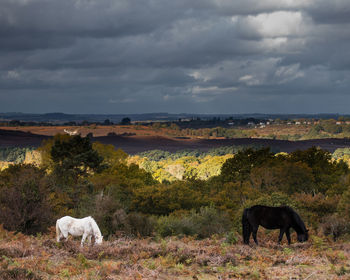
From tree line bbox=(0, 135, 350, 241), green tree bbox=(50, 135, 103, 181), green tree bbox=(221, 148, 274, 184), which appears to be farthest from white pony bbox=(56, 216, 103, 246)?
green tree bbox=(50, 135, 103, 181)

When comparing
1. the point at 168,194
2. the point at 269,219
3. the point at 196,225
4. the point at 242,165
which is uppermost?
the point at 269,219

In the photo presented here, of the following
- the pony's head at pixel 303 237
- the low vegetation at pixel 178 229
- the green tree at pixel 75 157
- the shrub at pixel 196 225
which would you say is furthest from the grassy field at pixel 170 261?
the green tree at pixel 75 157

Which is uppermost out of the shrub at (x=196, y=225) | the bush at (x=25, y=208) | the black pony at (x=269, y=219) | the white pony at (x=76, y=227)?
the black pony at (x=269, y=219)

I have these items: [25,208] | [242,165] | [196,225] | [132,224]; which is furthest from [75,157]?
[25,208]

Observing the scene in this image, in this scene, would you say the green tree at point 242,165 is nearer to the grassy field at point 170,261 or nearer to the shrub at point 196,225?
the shrub at point 196,225

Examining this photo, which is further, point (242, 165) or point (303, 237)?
point (242, 165)

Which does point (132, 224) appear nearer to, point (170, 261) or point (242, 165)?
point (170, 261)

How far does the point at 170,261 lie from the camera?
1202cm

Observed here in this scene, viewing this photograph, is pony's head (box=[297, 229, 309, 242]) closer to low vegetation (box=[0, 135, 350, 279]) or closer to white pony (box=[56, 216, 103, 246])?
low vegetation (box=[0, 135, 350, 279])

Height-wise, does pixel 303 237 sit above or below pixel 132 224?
above

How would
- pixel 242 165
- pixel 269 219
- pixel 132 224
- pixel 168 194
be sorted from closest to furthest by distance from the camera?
pixel 269 219 → pixel 132 224 → pixel 168 194 → pixel 242 165

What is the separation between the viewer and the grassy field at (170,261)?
10.7 m

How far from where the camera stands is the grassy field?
10.7m

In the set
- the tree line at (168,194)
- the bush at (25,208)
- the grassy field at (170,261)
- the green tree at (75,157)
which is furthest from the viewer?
the green tree at (75,157)
